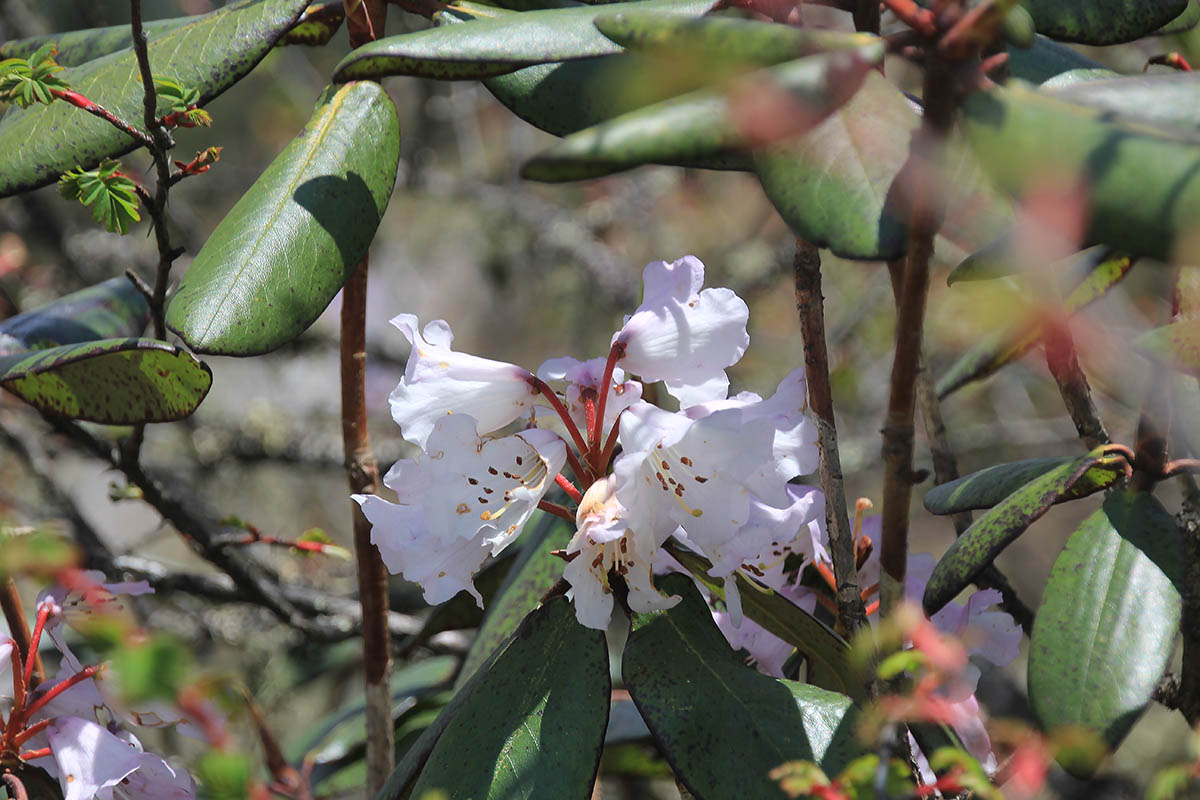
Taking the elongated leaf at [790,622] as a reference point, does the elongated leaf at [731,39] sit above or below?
above

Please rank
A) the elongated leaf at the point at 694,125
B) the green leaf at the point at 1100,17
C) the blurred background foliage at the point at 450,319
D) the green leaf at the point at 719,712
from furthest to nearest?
1. the blurred background foliage at the point at 450,319
2. the green leaf at the point at 1100,17
3. the green leaf at the point at 719,712
4. the elongated leaf at the point at 694,125

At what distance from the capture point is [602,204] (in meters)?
3.40

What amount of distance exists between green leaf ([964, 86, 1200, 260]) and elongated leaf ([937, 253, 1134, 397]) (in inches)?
12.3

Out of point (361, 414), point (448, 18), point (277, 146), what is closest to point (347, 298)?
point (361, 414)

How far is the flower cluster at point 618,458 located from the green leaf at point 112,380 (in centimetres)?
15

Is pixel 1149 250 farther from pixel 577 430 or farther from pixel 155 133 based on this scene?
pixel 155 133

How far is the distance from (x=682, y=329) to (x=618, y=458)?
0.34 feet

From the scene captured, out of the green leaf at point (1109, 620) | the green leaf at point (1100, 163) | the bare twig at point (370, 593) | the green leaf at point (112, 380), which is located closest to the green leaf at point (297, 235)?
the green leaf at point (112, 380)

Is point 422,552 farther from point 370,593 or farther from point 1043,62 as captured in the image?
point 1043,62

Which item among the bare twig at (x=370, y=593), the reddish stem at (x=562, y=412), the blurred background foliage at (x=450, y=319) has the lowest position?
the blurred background foliage at (x=450, y=319)

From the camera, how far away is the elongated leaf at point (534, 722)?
0.65 metres

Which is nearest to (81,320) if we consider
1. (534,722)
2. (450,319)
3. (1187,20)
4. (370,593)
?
(370,593)

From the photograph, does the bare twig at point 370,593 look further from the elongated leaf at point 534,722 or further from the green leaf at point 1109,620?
the green leaf at point 1109,620

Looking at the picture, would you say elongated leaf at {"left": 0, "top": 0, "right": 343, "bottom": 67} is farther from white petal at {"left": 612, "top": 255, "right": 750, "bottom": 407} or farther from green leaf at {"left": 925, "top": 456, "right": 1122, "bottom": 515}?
green leaf at {"left": 925, "top": 456, "right": 1122, "bottom": 515}
